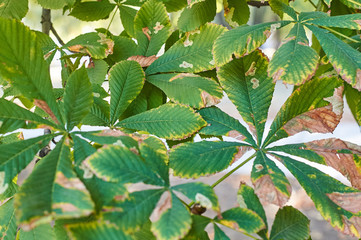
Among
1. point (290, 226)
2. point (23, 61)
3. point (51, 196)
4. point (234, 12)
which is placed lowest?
point (290, 226)

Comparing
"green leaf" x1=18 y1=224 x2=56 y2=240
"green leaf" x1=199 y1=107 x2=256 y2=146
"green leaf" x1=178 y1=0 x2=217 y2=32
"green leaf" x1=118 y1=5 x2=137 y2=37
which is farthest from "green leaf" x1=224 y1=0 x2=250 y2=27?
"green leaf" x1=18 y1=224 x2=56 y2=240

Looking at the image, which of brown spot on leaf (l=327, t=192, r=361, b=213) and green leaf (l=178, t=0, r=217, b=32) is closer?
brown spot on leaf (l=327, t=192, r=361, b=213)

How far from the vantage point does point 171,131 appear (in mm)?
416

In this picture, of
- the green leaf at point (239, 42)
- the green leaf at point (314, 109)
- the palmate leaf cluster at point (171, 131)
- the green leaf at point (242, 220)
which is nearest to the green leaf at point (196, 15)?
the palmate leaf cluster at point (171, 131)

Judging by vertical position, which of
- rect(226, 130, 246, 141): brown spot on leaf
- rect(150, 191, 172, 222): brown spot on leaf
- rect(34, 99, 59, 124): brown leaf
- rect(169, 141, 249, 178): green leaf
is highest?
rect(34, 99, 59, 124): brown leaf

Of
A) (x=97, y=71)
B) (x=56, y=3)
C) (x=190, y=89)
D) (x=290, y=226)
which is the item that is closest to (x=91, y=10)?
(x=56, y=3)

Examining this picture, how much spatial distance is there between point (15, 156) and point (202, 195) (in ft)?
0.59

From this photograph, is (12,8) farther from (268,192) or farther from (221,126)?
(268,192)

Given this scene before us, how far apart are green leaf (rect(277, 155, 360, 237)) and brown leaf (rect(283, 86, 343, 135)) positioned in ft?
0.17

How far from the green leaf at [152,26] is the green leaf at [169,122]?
0.50 feet

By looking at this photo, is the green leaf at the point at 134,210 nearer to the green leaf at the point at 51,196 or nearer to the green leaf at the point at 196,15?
the green leaf at the point at 51,196

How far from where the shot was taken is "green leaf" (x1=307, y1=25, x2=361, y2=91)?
0.38m

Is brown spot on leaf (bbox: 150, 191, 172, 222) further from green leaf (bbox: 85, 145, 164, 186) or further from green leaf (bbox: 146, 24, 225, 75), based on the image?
green leaf (bbox: 146, 24, 225, 75)

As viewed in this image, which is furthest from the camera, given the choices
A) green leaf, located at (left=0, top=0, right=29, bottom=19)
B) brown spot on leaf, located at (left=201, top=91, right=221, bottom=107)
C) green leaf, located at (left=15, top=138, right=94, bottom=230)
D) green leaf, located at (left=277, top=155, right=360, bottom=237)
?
green leaf, located at (left=0, top=0, right=29, bottom=19)
